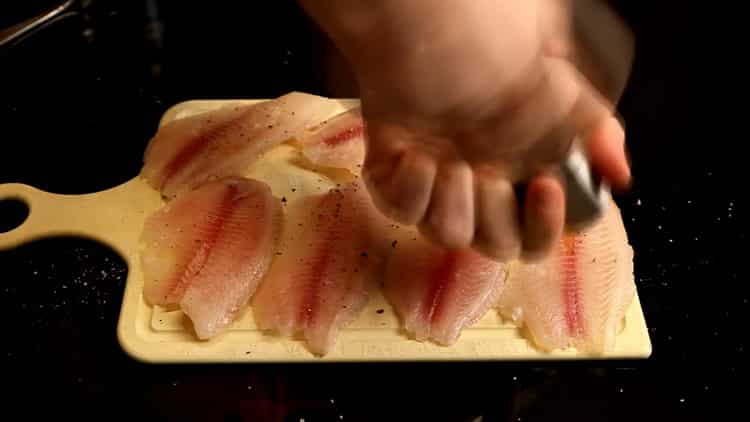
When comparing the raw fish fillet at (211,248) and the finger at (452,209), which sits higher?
the finger at (452,209)

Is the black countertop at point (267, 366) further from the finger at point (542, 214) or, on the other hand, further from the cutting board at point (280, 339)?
the finger at point (542, 214)

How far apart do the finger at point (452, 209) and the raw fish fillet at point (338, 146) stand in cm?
42

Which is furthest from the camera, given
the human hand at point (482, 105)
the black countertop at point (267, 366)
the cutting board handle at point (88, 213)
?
the cutting board handle at point (88, 213)

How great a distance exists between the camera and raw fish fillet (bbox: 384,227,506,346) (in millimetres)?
1274

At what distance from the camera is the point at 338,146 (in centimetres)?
146

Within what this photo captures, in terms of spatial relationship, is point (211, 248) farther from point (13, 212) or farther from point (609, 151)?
point (609, 151)

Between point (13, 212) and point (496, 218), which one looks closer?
point (496, 218)

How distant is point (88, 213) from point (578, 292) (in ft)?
2.72

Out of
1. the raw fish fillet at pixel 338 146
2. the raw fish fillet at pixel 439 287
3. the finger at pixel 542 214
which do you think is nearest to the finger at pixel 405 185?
the finger at pixel 542 214

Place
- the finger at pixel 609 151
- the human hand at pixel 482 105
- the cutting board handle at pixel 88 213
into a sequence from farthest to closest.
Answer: the cutting board handle at pixel 88 213 → the finger at pixel 609 151 → the human hand at pixel 482 105

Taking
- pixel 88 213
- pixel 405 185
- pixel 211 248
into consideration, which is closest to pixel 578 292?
pixel 405 185

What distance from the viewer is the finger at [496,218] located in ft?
3.25

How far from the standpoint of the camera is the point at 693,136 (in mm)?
1637

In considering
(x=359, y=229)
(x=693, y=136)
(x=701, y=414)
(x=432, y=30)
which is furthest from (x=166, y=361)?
(x=693, y=136)
